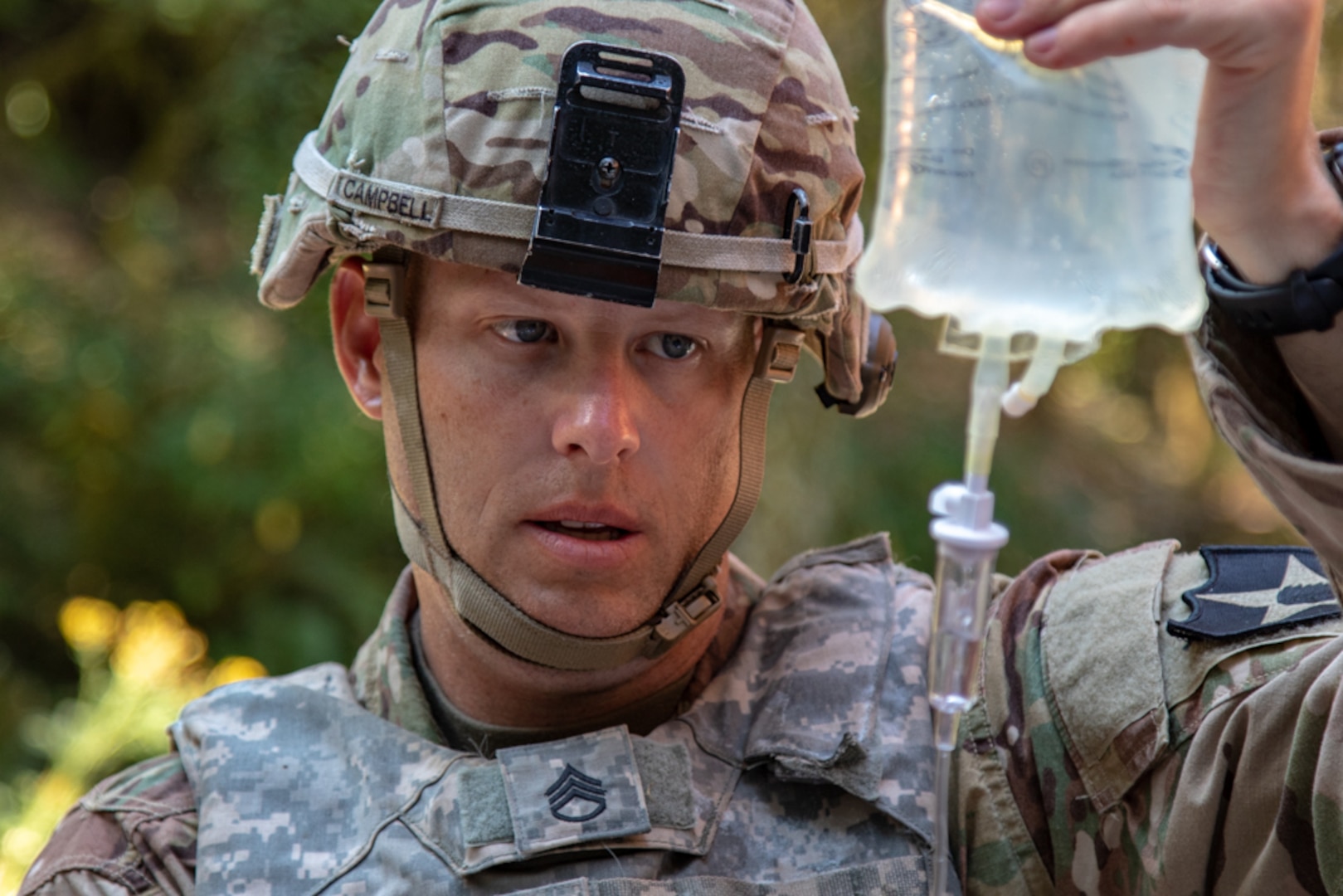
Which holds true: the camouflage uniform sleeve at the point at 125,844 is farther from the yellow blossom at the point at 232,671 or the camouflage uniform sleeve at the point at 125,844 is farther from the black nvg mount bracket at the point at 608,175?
the yellow blossom at the point at 232,671

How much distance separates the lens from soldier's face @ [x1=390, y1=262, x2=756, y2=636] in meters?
2.13

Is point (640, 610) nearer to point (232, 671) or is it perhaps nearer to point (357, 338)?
point (357, 338)

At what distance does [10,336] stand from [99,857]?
136 inches

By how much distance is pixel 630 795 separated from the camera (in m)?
2.13

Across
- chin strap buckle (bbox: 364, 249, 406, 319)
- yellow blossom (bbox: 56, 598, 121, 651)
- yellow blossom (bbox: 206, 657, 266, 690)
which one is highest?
chin strap buckle (bbox: 364, 249, 406, 319)

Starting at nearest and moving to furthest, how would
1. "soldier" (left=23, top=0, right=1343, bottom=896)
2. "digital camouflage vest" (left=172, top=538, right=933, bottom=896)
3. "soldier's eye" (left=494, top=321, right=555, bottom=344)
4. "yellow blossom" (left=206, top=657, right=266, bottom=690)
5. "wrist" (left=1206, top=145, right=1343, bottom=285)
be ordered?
1. "wrist" (left=1206, top=145, right=1343, bottom=285)
2. "soldier" (left=23, top=0, right=1343, bottom=896)
3. "digital camouflage vest" (left=172, top=538, right=933, bottom=896)
4. "soldier's eye" (left=494, top=321, right=555, bottom=344)
5. "yellow blossom" (left=206, top=657, right=266, bottom=690)

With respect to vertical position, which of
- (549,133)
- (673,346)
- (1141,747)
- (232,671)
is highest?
(549,133)

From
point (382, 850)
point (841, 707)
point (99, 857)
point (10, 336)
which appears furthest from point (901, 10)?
point (10, 336)

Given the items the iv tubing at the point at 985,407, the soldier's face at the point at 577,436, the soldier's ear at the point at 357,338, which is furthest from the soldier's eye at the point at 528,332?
the iv tubing at the point at 985,407

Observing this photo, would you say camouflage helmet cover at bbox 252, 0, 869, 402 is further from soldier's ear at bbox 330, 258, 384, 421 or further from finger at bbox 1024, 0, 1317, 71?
finger at bbox 1024, 0, 1317, 71

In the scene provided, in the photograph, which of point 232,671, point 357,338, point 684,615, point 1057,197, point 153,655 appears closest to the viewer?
point 1057,197

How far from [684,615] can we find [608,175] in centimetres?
71

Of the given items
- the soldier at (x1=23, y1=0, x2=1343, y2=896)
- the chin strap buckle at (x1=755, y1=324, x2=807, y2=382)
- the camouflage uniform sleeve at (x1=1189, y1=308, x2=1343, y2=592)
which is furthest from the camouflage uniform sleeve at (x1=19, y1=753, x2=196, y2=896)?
the camouflage uniform sleeve at (x1=1189, y1=308, x2=1343, y2=592)

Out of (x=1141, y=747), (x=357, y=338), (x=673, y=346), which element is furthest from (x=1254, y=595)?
(x=357, y=338)
